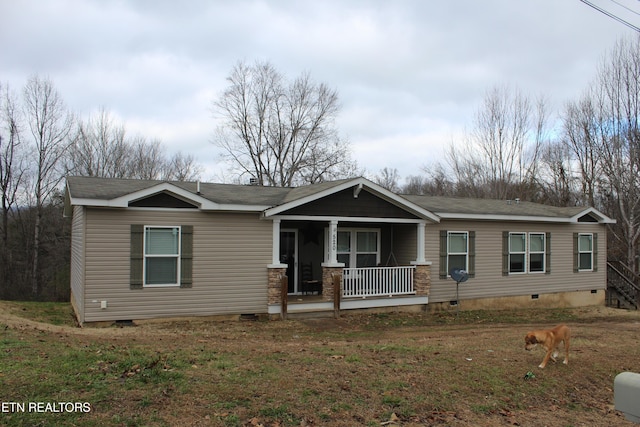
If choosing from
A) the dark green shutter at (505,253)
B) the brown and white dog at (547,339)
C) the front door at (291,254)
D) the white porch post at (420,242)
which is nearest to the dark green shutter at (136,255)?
the front door at (291,254)

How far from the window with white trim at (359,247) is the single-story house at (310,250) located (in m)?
0.04

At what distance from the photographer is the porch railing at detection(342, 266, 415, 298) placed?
43.6 ft

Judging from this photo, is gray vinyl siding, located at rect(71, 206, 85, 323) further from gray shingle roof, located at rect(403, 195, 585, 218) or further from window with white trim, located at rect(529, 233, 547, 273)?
window with white trim, located at rect(529, 233, 547, 273)

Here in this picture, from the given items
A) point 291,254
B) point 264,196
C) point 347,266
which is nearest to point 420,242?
point 347,266

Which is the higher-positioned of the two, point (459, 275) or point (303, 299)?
point (459, 275)

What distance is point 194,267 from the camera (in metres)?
11.4

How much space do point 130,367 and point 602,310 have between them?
16.2 m

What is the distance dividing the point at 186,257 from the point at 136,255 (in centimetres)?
110

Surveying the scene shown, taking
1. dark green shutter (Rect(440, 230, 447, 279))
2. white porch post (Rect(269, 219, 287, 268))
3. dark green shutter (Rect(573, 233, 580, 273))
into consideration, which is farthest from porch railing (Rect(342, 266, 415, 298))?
dark green shutter (Rect(573, 233, 580, 273))

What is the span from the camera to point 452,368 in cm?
686

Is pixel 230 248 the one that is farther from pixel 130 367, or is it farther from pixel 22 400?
pixel 22 400

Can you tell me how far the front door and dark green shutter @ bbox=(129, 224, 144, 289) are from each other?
4.58m

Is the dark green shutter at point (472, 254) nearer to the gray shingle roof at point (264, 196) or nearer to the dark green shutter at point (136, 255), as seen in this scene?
the gray shingle roof at point (264, 196)

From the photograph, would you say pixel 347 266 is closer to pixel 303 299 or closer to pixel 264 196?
pixel 303 299
